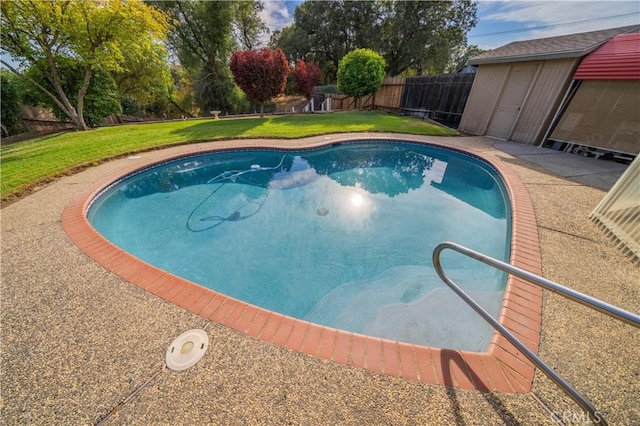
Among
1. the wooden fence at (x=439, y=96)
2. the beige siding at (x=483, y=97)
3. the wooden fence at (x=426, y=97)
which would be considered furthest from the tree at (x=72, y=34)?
the beige siding at (x=483, y=97)

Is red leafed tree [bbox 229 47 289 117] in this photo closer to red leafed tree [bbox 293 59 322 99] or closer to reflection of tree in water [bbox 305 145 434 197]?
reflection of tree in water [bbox 305 145 434 197]

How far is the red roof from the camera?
609cm

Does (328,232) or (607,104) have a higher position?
(607,104)

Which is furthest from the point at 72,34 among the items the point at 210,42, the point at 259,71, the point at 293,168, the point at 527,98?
the point at 527,98

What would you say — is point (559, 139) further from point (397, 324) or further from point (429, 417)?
point (429, 417)

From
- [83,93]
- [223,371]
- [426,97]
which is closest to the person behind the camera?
[223,371]

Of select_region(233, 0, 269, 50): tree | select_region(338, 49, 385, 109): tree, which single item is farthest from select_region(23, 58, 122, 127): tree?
select_region(338, 49, 385, 109): tree

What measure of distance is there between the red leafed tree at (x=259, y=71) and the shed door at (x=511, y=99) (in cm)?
975

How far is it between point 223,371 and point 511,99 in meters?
12.2

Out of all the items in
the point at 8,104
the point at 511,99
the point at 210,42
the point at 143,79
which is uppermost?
the point at 210,42

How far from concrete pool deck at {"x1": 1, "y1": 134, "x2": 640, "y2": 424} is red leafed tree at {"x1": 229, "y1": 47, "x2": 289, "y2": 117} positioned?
11.2 m

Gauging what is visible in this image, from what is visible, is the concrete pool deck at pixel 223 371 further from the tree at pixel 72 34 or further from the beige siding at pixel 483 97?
the tree at pixel 72 34

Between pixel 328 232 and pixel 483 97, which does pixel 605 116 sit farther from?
pixel 328 232

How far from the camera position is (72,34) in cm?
901
